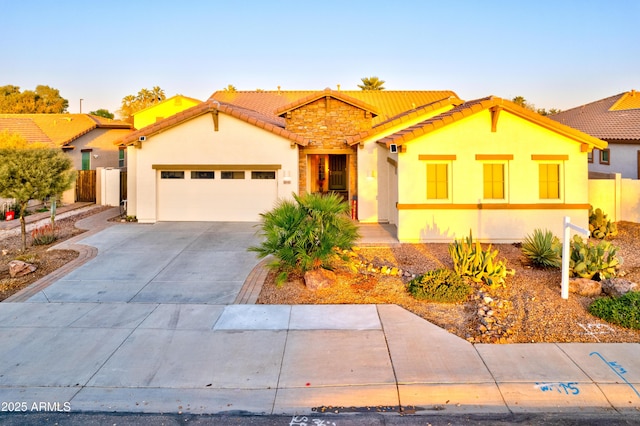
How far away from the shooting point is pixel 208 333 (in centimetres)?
821

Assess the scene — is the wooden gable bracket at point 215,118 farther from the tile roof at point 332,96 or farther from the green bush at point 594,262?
the green bush at point 594,262

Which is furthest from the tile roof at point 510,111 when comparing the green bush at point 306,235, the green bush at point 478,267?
the green bush at point 478,267

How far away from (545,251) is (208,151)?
12.4m

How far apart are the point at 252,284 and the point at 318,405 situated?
5.19 m

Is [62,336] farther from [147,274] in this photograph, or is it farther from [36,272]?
[36,272]

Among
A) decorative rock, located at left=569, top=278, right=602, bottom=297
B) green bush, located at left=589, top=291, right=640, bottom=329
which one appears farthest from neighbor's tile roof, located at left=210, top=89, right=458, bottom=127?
green bush, located at left=589, top=291, right=640, bottom=329

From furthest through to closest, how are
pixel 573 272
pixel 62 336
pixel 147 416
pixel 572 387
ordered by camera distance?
pixel 573 272, pixel 62 336, pixel 572 387, pixel 147 416

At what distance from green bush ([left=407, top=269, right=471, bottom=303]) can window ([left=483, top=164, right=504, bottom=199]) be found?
5.94 metres

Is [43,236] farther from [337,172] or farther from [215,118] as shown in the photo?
[337,172]

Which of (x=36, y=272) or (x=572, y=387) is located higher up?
(x=36, y=272)

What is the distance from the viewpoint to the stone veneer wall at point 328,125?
64.0ft

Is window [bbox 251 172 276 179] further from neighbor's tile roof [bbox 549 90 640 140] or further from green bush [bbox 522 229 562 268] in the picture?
neighbor's tile roof [bbox 549 90 640 140]

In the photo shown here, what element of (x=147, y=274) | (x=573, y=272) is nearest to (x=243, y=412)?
(x=147, y=274)

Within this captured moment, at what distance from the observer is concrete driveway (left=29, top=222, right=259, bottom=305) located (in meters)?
10.3
